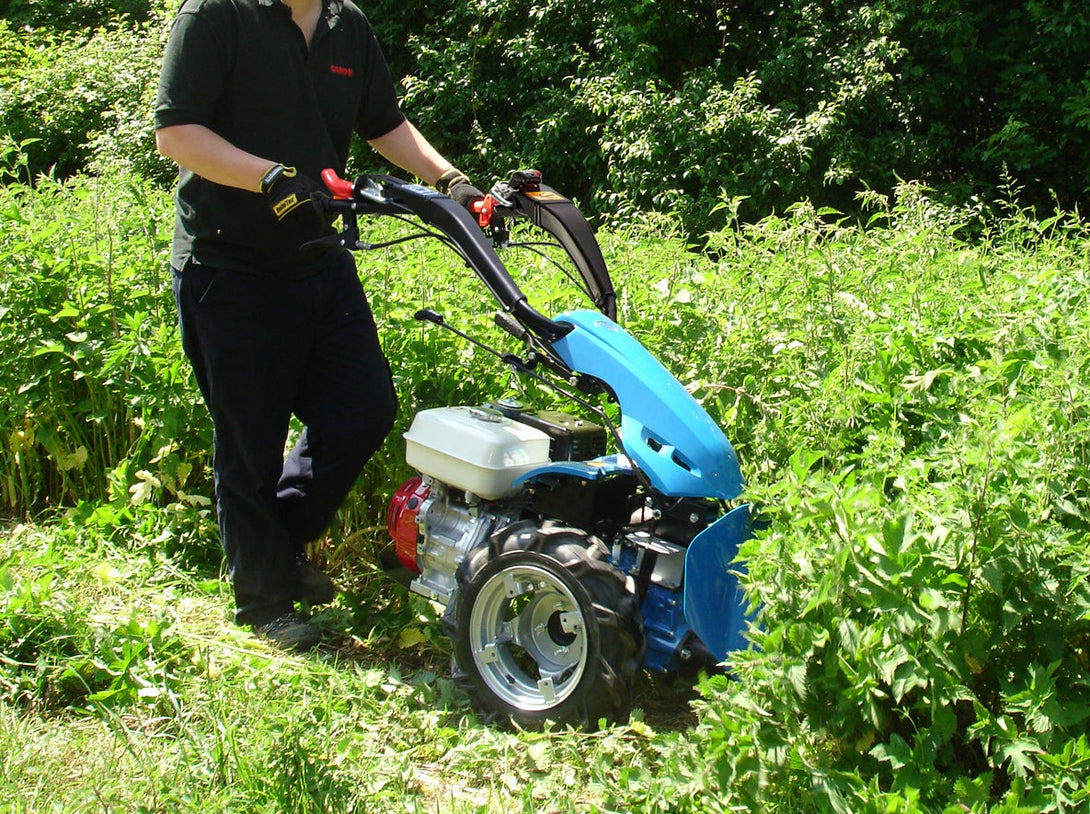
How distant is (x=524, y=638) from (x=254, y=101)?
1.74 m

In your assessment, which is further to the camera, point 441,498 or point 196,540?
point 196,540

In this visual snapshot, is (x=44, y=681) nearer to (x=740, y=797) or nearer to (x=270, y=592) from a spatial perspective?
(x=270, y=592)

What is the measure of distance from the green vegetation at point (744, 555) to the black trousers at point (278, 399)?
31 cm

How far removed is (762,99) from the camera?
1069 centimetres

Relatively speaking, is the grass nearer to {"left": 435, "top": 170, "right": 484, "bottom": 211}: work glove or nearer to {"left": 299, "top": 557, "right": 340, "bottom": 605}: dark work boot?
{"left": 299, "top": 557, "right": 340, "bottom": 605}: dark work boot

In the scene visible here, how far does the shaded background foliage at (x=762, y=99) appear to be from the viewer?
9.80 meters

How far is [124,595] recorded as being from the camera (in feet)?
13.4

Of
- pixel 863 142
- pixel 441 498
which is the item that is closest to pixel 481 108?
pixel 863 142

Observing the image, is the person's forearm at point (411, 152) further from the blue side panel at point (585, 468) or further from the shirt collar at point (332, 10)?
the blue side panel at point (585, 468)

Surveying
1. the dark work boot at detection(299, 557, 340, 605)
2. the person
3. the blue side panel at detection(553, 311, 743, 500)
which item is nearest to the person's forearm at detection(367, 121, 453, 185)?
the person

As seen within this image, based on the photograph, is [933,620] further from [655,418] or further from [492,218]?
[492,218]

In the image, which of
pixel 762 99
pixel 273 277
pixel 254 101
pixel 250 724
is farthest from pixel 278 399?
pixel 762 99

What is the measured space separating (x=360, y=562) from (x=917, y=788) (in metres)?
2.71

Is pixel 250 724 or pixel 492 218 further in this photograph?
pixel 492 218
